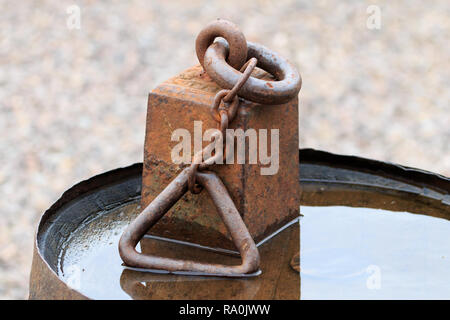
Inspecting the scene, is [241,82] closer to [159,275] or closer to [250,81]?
[250,81]

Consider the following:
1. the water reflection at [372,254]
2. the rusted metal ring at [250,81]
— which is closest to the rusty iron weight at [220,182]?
the rusted metal ring at [250,81]

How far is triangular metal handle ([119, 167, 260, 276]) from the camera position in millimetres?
2184

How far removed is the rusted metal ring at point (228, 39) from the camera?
7.68ft

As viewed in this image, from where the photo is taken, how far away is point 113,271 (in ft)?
7.50

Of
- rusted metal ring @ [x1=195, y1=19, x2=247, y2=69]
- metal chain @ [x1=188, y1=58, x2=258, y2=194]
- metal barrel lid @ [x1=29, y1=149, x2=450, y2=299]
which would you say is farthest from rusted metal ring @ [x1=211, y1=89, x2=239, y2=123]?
metal barrel lid @ [x1=29, y1=149, x2=450, y2=299]

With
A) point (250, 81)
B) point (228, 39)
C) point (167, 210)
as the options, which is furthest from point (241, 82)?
point (167, 210)

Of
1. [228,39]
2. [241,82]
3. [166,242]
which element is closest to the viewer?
[241,82]

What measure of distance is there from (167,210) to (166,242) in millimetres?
230

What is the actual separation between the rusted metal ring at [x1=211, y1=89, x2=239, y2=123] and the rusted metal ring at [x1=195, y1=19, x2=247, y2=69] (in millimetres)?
170

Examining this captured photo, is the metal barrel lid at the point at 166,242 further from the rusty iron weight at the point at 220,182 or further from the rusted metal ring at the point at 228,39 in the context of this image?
the rusted metal ring at the point at 228,39

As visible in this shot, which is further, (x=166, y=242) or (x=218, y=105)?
(x=166, y=242)

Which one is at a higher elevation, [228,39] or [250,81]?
[228,39]

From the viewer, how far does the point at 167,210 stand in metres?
2.26
